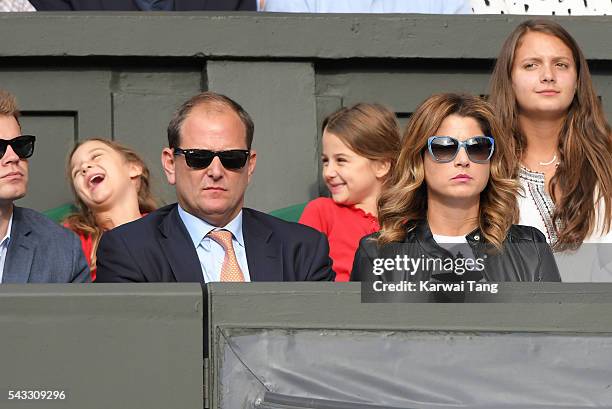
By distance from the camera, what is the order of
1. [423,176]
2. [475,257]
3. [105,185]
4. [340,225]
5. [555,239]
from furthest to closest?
[105,185] < [340,225] < [555,239] < [423,176] < [475,257]

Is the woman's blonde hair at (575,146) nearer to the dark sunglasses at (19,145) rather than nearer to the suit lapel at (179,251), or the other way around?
the suit lapel at (179,251)

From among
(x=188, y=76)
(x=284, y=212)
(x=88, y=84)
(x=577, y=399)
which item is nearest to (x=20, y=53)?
(x=88, y=84)

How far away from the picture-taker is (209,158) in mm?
4551

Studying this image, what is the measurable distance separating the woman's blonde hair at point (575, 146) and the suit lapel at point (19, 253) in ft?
5.97

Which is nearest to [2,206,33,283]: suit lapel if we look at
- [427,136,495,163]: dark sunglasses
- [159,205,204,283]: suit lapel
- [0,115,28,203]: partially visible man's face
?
[0,115,28,203]: partially visible man's face

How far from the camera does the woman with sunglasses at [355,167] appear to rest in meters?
5.41

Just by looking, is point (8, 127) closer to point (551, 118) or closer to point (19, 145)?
point (19, 145)

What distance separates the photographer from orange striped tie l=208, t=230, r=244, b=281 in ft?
14.6

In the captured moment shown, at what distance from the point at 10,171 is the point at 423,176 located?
1402 millimetres

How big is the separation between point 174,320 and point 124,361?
18 centimetres

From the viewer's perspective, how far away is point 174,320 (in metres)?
3.88

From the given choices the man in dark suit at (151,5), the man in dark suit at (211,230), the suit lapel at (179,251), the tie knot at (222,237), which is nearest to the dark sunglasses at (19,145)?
the man in dark suit at (211,230)

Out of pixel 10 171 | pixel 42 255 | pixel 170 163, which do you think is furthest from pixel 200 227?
pixel 10 171

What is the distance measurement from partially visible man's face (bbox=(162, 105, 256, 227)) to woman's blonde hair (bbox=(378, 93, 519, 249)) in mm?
516
